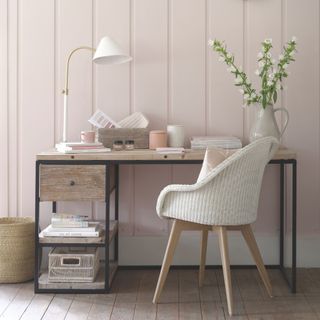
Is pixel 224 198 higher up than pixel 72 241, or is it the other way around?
pixel 224 198

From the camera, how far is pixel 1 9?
3.87 metres

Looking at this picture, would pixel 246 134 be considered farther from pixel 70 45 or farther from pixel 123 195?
pixel 70 45

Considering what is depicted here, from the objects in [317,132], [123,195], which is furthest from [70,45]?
[317,132]

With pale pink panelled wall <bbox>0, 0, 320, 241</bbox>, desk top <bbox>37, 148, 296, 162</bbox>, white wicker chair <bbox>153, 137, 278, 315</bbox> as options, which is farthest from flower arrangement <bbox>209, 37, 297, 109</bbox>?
white wicker chair <bbox>153, 137, 278, 315</bbox>

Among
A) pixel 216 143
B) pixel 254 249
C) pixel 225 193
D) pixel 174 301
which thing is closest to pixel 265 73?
pixel 216 143

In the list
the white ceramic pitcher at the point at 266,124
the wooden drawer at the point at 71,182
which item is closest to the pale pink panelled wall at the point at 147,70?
the white ceramic pitcher at the point at 266,124

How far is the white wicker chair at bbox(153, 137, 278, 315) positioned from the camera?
307 cm

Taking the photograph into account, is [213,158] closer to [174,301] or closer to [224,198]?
[224,198]

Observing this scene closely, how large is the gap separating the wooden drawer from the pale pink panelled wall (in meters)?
0.58

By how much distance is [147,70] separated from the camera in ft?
12.8

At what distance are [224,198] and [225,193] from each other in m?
0.02

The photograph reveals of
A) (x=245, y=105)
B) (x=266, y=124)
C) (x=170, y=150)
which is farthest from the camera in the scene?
(x=245, y=105)

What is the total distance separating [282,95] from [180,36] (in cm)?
69

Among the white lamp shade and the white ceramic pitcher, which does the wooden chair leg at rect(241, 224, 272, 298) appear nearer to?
the white ceramic pitcher
